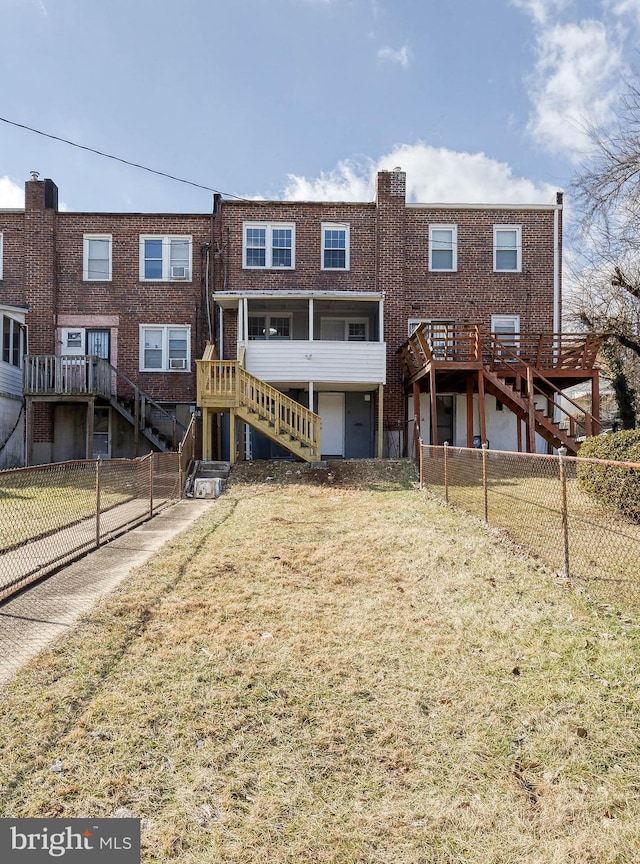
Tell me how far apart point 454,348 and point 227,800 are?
14.0 m

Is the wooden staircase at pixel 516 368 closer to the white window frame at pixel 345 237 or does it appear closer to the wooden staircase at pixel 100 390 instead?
the white window frame at pixel 345 237

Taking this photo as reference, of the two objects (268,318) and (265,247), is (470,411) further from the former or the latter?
(265,247)

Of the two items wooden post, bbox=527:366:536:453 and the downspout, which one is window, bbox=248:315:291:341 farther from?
the downspout

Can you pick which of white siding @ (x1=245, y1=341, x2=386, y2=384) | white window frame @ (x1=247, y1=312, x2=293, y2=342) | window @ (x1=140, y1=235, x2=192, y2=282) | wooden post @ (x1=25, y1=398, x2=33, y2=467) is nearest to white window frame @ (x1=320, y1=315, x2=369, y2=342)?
white window frame @ (x1=247, y1=312, x2=293, y2=342)

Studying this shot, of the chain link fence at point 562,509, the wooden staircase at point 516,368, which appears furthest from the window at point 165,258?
the chain link fence at point 562,509

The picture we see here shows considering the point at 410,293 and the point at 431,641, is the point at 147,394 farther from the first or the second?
the point at 431,641

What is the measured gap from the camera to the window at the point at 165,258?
18.7m

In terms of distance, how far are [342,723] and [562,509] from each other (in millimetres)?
3759

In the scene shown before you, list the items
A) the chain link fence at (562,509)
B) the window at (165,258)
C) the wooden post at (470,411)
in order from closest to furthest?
the chain link fence at (562,509), the wooden post at (470,411), the window at (165,258)

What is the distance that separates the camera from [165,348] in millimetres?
18547

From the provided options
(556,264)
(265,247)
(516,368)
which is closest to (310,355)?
(265,247)

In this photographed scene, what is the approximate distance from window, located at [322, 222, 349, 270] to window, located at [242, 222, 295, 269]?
112 cm

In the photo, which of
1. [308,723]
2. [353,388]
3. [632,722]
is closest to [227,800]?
[308,723]

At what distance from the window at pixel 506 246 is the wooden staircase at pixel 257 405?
31.2ft
